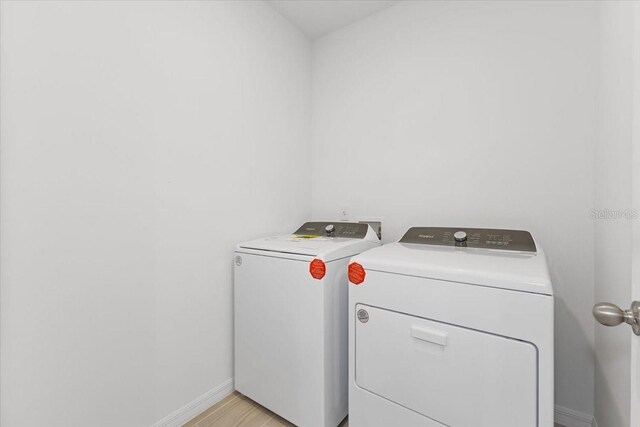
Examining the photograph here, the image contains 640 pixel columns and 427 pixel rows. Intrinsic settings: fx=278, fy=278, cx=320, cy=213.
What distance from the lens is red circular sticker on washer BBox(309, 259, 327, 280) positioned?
4.05 ft

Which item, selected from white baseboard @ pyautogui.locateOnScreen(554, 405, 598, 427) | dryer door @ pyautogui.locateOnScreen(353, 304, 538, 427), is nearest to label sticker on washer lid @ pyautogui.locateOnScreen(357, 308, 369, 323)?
dryer door @ pyautogui.locateOnScreen(353, 304, 538, 427)

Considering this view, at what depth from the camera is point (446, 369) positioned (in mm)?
960

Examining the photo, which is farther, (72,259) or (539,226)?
(539,226)

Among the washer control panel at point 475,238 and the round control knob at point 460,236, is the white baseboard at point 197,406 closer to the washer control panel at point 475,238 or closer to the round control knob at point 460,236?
the washer control panel at point 475,238

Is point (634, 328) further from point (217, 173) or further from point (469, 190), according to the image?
point (217, 173)

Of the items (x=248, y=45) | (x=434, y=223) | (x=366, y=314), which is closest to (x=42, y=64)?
(x=248, y=45)

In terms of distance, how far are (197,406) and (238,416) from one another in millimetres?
218

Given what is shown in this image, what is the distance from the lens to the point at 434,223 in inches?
67.7

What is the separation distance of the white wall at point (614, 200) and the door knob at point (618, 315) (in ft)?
1.03

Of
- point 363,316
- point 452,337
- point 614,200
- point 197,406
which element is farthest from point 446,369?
point 197,406

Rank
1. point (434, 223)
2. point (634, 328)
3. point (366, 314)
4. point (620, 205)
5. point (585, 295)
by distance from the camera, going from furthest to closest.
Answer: point (434, 223)
point (585, 295)
point (366, 314)
point (620, 205)
point (634, 328)

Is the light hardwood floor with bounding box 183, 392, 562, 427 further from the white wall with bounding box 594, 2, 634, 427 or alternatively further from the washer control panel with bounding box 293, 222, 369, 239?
the washer control panel with bounding box 293, 222, 369, 239

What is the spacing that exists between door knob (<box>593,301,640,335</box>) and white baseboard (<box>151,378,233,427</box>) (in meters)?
1.67

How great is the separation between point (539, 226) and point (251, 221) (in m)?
1.59
